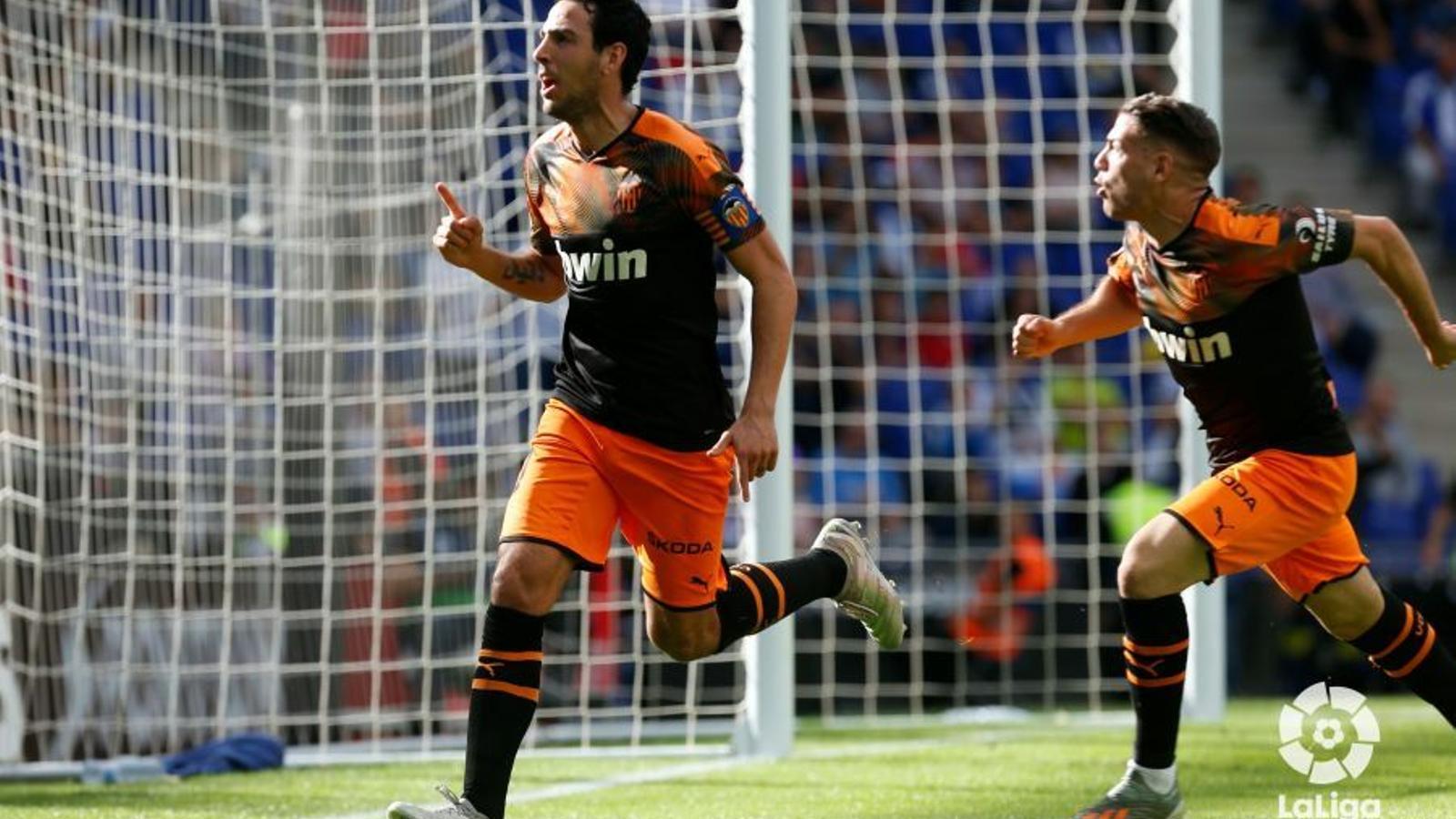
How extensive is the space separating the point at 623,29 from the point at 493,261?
0.72m

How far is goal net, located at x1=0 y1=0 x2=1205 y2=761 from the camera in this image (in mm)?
8711

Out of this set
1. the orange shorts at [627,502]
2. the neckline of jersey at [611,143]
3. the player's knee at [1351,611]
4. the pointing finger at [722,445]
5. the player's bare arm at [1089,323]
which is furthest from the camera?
the player's bare arm at [1089,323]

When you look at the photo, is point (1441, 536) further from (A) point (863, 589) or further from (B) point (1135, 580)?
(B) point (1135, 580)

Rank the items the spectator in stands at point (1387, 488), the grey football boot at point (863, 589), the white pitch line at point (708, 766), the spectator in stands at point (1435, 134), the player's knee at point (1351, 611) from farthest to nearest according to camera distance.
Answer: the spectator in stands at point (1435, 134) < the spectator in stands at point (1387, 488) < the white pitch line at point (708, 766) < the grey football boot at point (863, 589) < the player's knee at point (1351, 611)

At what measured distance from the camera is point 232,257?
32.2ft

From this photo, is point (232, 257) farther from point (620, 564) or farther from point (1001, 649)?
point (1001, 649)

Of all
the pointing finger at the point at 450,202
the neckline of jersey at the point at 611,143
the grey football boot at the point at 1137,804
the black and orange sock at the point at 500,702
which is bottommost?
the grey football boot at the point at 1137,804

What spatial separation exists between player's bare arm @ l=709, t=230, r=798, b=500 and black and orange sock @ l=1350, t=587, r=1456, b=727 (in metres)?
1.76

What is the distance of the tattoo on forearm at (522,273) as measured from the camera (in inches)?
226

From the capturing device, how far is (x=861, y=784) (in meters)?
7.34

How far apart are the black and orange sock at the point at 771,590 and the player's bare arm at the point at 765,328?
2.04 feet

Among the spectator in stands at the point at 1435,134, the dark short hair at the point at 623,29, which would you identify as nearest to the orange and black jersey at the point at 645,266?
the dark short hair at the point at 623,29

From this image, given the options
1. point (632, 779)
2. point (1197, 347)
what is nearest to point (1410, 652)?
point (1197, 347)

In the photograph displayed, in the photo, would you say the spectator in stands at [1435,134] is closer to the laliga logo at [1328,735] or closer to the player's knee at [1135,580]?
the laliga logo at [1328,735]
